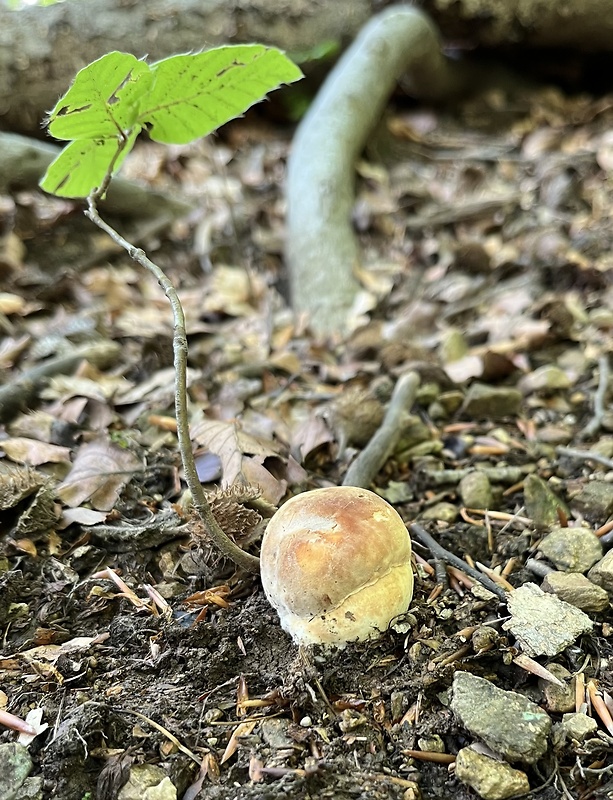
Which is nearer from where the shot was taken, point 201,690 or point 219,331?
point 201,690

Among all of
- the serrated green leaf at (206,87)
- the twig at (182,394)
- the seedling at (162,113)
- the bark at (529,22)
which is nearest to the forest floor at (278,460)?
the twig at (182,394)

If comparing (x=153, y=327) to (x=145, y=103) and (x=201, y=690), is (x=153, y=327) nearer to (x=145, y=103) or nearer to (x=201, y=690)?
(x=145, y=103)

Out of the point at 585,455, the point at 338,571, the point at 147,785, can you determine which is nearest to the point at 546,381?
the point at 585,455

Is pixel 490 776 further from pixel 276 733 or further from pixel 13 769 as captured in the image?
pixel 13 769

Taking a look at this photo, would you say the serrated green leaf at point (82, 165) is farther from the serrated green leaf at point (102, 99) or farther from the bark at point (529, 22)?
the bark at point (529, 22)

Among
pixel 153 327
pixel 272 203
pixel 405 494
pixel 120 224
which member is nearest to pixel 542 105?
pixel 272 203
